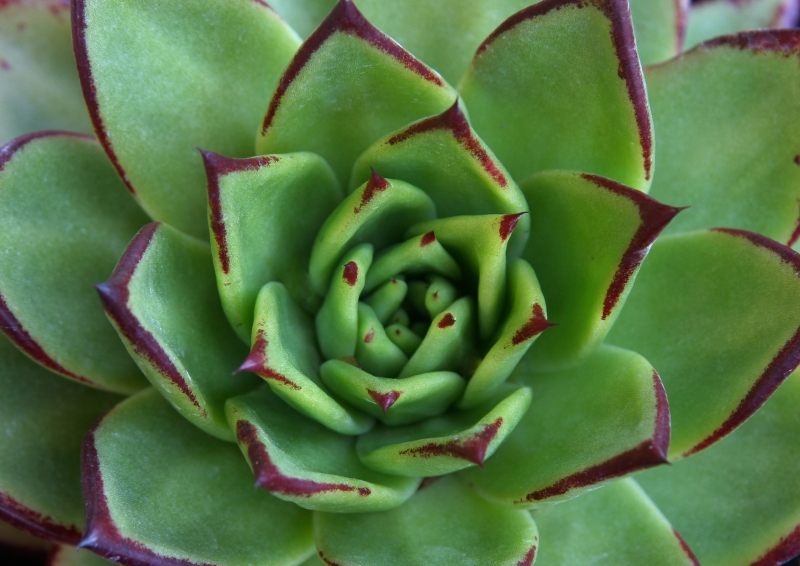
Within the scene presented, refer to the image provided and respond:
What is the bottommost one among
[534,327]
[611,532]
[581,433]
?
[611,532]

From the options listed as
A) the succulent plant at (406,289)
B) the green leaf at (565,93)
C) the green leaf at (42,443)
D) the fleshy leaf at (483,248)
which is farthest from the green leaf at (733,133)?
the green leaf at (42,443)

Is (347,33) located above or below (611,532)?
above

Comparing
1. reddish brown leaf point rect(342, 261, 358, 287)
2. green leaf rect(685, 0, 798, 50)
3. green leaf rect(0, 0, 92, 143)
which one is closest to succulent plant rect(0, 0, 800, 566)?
reddish brown leaf point rect(342, 261, 358, 287)

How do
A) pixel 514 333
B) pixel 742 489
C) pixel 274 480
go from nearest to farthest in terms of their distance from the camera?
pixel 274 480, pixel 514 333, pixel 742 489

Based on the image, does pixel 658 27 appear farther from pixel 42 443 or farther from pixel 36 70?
pixel 42 443

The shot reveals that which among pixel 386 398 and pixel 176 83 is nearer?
pixel 386 398

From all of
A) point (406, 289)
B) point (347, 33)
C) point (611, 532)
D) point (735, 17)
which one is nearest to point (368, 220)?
point (406, 289)
